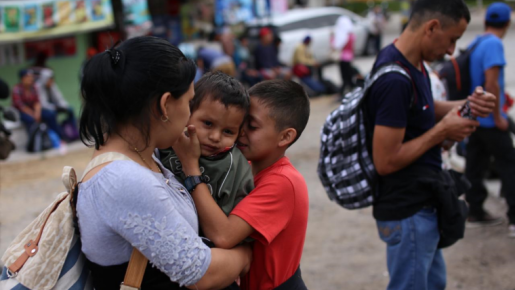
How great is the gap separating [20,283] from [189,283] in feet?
1.63

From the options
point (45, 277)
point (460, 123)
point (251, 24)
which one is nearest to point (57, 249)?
point (45, 277)

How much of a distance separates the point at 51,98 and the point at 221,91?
916 centimetres

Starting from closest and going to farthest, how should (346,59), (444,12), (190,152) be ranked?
1. (190,152)
2. (444,12)
3. (346,59)

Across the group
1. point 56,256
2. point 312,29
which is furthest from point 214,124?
point 312,29

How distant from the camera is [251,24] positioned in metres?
17.5

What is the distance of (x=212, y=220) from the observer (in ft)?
6.08

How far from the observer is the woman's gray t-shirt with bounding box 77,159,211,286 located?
62.2 inches

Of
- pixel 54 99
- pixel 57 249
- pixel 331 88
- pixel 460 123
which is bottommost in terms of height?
pixel 331 88

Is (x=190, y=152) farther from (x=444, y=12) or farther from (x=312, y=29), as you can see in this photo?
(x=312, y=29)

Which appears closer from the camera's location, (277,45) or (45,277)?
(45,277)

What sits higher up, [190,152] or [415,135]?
[190,152]

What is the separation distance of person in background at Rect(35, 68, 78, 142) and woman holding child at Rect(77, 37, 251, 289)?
889 centimetres

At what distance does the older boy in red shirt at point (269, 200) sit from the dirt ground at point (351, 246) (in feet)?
8.72

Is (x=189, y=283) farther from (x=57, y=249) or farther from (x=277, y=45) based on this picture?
(x=277, y=45)
